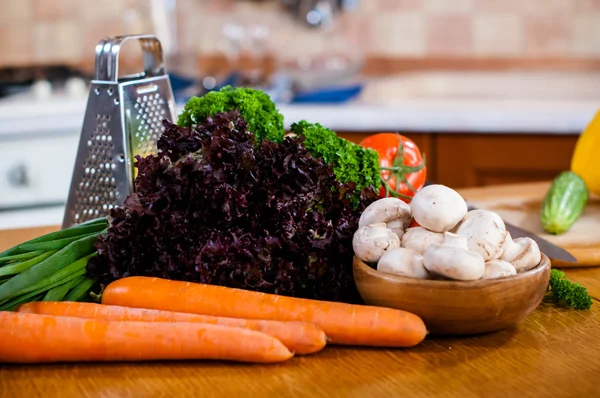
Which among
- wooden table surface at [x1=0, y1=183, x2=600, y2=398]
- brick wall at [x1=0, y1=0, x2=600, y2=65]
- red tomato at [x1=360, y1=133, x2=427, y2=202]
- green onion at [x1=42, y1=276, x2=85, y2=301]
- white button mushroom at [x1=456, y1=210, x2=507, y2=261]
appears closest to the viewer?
wooden table surface at [x1=0, y1=183, x2=600, y2=398]

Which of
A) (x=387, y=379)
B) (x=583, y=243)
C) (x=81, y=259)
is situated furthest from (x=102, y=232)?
(x=583, y=243)

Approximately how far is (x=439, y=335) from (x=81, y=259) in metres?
0.55

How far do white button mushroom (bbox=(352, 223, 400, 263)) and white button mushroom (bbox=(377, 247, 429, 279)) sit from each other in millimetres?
28

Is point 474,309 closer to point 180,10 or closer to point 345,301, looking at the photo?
point 345,301

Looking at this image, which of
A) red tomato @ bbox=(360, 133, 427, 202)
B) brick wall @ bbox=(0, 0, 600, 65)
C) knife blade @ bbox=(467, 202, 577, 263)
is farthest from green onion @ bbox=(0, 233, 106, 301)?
brick wall @ bbox=(0, 0, 600, 65)

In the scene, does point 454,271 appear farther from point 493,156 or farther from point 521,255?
point 493,156

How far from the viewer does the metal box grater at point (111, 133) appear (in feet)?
4.63

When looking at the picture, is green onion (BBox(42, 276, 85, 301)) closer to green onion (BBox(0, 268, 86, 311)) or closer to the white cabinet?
green onion (BBox(0, 268, 86, 311))

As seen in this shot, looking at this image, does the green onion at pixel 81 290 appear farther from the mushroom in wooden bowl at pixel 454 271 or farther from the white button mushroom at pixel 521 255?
the white button mushroom at pixel 521 255

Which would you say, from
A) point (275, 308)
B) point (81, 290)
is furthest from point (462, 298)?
point (81, 290)

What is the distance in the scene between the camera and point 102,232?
120 cm

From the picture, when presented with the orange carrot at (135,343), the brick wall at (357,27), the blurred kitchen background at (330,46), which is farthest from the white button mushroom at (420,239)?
the brick wall at (357,27)

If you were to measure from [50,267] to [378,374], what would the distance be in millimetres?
509

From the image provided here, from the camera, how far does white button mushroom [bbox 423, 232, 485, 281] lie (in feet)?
3.23
